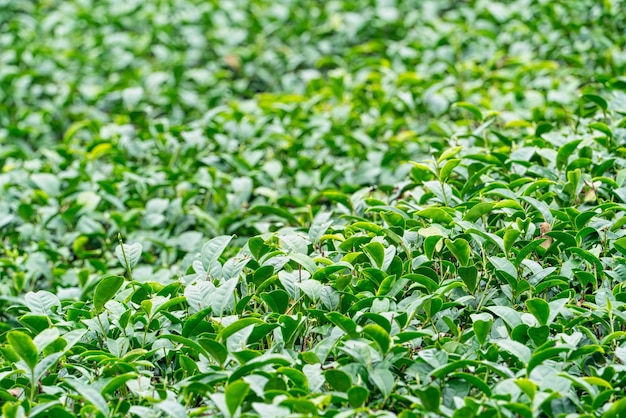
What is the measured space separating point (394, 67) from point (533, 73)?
756mm

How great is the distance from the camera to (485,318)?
1928 millimetres

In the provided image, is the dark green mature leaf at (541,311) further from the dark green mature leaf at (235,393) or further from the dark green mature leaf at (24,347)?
the dark green mature leaf at (24,347)

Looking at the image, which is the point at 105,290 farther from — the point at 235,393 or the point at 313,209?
the point at 313,209

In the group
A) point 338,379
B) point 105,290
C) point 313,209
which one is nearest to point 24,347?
point 105,290

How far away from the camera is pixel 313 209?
2969mm

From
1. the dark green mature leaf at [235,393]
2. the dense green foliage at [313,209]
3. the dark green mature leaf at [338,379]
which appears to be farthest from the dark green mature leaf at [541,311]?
the dark green mature leaf at [235,393]

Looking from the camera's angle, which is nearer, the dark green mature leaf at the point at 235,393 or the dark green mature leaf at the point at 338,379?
the dark green mature leaf at the point at 235,393

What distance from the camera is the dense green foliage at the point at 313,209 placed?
182cm

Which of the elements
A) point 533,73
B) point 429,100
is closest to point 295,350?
point 429,100

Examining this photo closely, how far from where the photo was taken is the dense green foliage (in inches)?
71.7

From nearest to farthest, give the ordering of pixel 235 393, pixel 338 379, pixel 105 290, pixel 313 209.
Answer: pixel 235 393
pixel 338 379
pixel 105 290
pixel 313 209

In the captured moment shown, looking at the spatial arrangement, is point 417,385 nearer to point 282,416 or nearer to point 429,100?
point 282,416

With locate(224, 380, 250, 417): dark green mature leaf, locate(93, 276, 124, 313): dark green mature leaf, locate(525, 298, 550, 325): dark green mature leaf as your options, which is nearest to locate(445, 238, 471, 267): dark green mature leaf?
locate(525, 298, 550, 325): dark green mature leaf

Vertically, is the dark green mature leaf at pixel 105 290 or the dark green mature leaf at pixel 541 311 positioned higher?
the dark green mature leaf at pixel 541 311
